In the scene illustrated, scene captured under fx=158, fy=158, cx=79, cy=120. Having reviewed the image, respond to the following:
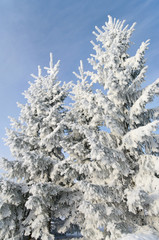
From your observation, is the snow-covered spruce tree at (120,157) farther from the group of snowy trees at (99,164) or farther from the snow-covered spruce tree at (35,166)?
the snow-covered spruce tree at (35,166)

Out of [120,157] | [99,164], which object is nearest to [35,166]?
[99,164]

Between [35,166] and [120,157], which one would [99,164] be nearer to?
[120,157]

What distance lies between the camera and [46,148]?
443 inches

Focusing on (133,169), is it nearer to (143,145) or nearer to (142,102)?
(143,145)

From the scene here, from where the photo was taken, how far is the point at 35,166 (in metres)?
9.47

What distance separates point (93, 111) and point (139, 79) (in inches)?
119

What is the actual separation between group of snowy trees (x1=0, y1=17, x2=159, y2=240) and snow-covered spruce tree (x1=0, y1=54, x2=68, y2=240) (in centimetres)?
5

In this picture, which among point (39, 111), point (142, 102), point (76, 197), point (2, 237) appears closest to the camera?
point (142, 102)

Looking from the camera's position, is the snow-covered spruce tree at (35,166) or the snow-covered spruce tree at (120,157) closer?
the snow-covered spruce tree at (120,157)

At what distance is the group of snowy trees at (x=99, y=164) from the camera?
657 cm

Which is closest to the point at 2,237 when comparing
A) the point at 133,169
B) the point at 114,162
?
the point at 114,162

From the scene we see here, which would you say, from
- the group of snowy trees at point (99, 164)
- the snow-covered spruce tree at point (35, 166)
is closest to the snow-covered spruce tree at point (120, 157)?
the group of snowy trees at point (99, 164)

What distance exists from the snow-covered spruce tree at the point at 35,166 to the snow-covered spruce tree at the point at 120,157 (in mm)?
1762

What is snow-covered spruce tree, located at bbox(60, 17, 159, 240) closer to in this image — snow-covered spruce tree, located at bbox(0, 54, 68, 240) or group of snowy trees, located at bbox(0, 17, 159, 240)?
group of snowy trees, located at bbox(0, 17, 159, 240)
